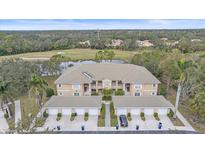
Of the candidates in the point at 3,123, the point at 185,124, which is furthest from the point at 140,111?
the point at 3,123

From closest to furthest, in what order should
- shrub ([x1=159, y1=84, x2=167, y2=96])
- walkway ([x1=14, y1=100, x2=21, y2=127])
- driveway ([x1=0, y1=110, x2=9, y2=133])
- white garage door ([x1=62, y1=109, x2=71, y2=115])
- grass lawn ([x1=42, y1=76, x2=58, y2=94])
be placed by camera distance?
driveway ([x1=0, y1=110, x2=9, y2=133])
walkway ([x1=14, y1=100, x2=21, y2=127])
white garage door ([x1=62, y1=109, x2=71, y2=115])
shrub ([x1=159, y1=84, x2=167, y2=96])
grass lawn ([x1=42, y1=76, x2=58, y2=94])

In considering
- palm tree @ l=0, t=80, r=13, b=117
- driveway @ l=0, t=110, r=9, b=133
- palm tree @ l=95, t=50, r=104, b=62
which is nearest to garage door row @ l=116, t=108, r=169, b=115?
palm tree @ l=95, t=50, r=104, b=62

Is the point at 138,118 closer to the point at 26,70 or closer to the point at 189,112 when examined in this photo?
the point at 189,112

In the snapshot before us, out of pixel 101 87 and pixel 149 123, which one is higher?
pixel 101 87

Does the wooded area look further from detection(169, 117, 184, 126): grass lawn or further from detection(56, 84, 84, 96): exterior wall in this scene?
detection(169, 117, 184, 126): grass lawn

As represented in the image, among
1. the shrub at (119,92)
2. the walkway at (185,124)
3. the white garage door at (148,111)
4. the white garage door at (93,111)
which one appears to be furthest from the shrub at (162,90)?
the white garage door at (93,111)

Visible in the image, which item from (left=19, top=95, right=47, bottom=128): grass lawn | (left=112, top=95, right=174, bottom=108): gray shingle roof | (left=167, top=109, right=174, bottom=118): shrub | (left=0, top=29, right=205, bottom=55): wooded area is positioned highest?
(left=0, top=29, right=205, bottom=55): wooded area

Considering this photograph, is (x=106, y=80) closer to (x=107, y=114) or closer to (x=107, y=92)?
(x=107, y=92)
